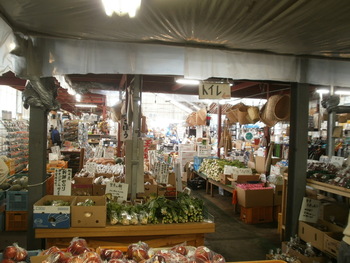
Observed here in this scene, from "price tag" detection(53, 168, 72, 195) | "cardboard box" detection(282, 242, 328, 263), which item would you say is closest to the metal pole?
"cardboard box" detection(282, 242, 328, 263)

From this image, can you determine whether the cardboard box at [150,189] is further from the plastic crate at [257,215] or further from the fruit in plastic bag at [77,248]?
the plastic crate at [257,215]

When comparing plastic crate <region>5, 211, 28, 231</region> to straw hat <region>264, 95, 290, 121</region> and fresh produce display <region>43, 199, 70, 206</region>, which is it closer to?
fresh produce display <region>43, 199, 70, 206</region>

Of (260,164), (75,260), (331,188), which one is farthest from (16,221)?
(260,164)

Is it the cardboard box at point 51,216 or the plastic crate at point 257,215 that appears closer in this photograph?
the cardboard box at point 51,216

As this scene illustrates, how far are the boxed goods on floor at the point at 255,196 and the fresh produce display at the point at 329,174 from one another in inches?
66.0

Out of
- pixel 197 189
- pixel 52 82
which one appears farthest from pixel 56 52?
pixel 197 189

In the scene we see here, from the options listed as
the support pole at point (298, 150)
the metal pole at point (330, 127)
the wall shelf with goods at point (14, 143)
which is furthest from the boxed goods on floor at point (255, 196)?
the wall shelf with goods at point (14, 143)

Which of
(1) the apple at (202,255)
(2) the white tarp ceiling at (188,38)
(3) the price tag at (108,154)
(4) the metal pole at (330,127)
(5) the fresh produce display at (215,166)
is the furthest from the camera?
(3) the price tag at (108,154)

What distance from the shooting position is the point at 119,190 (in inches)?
148

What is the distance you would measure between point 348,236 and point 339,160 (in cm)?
215

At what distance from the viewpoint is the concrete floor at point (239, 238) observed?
14.2ft

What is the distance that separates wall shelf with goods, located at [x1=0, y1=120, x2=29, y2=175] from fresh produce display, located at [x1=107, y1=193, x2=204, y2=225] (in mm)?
7167

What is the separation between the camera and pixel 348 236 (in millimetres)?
2598

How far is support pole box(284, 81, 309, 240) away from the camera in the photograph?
12.6ft
